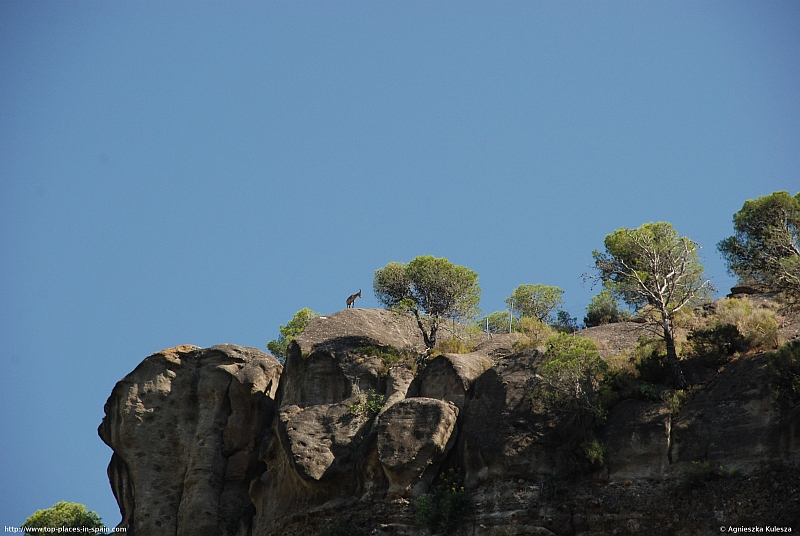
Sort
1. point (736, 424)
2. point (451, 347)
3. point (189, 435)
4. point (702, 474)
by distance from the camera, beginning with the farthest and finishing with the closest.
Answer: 1. point (189, 435)
2. point (451, 347)
3. point (736, 424)
4. point (702, 474)

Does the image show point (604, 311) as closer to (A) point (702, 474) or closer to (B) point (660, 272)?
(B) point (660, 272)

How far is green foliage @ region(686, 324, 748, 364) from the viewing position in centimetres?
3203

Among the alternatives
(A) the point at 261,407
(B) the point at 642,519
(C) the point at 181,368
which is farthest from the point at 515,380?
(C) the point at 181,368

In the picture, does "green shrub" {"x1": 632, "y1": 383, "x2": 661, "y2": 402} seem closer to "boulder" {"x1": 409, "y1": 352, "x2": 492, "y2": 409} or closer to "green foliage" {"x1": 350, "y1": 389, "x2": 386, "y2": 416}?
"boulder" {"x1": 409, "y1": 352, "x2": 492, "y2": 409}

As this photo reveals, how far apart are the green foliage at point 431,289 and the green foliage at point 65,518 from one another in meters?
15.7

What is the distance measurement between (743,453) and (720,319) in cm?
686

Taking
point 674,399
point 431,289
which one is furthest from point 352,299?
point 674,399

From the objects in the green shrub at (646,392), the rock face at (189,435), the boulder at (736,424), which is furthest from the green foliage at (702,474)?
the rock face at (189,435)

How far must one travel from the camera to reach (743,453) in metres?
27.8

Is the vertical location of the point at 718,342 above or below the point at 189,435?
above

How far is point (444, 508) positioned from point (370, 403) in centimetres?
590

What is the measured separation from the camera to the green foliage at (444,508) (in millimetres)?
30219

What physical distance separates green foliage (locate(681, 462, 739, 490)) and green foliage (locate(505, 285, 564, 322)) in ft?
77.3

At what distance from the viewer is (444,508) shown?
30.4m
